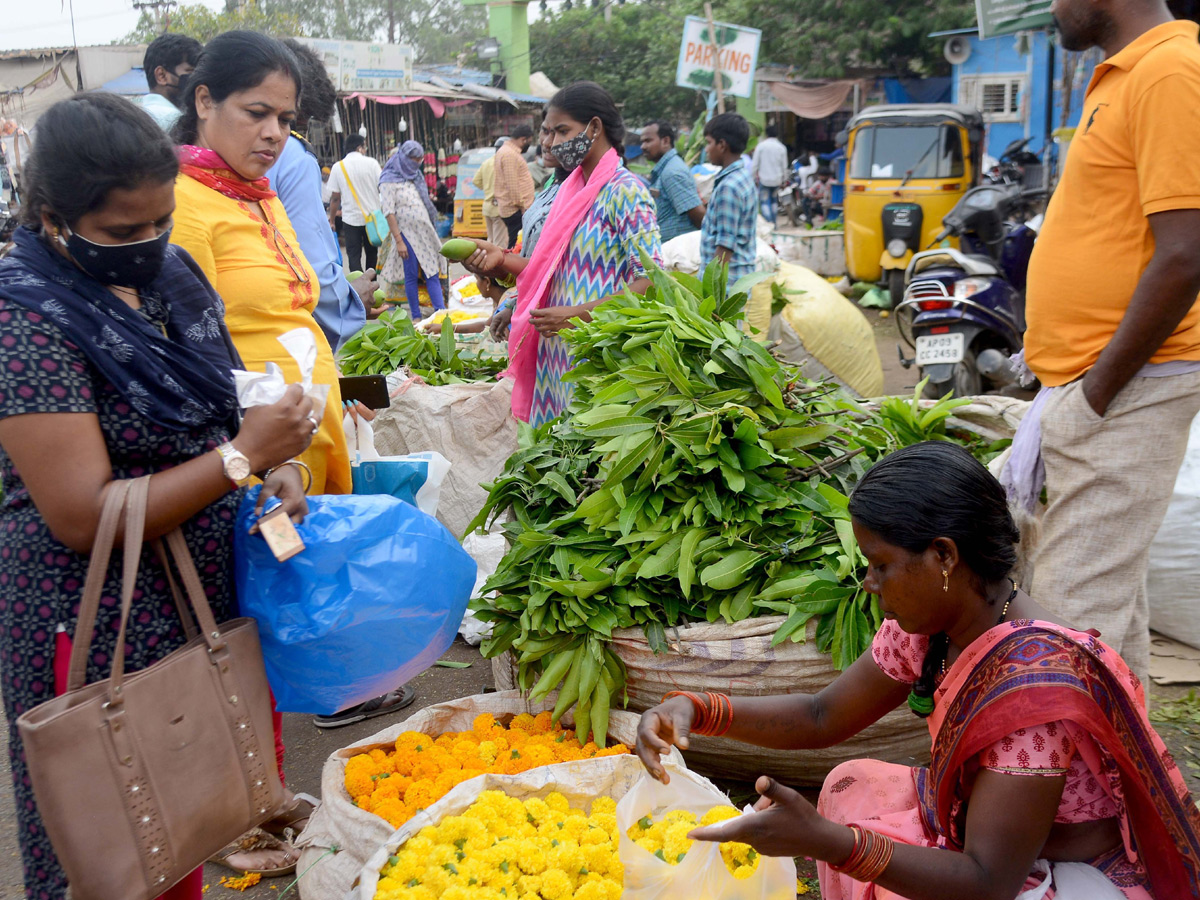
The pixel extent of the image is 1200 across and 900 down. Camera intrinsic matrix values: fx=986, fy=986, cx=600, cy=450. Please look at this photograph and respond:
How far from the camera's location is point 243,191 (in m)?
2.40

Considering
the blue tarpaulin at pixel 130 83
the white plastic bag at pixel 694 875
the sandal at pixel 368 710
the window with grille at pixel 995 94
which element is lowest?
the sandal at pixel 368 710

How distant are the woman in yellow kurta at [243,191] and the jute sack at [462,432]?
6.26ft

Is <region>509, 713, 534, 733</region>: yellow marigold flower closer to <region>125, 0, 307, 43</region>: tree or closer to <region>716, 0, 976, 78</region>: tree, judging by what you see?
<region>716, 0, 976, 78</region>: tree

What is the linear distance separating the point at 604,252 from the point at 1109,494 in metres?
1.89

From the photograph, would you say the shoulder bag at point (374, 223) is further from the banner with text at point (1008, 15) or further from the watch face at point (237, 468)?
the watch face at point (237, 468)

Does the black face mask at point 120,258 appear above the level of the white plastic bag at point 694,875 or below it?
above

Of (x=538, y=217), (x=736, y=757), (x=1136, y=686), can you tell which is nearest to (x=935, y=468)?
(x=1136, y=686)

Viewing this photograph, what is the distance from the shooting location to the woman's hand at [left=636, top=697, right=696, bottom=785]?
1661 millimetres

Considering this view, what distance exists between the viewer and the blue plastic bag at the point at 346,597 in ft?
6.28

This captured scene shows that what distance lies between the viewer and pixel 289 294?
95.5 inches

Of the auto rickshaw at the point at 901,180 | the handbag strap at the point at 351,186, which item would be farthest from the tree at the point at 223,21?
the auto rickshaw at the point at 901,180

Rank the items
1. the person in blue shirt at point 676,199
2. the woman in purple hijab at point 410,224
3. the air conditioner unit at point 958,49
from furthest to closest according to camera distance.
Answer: the air conditioner unit at point 958,49 < the woman in purple hijab at point 410,224 < the person in blue shirt at point 676,199

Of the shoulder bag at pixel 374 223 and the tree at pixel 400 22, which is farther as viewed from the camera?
the tree at pixel 400 22

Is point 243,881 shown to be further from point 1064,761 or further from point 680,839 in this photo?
point 1064,761
